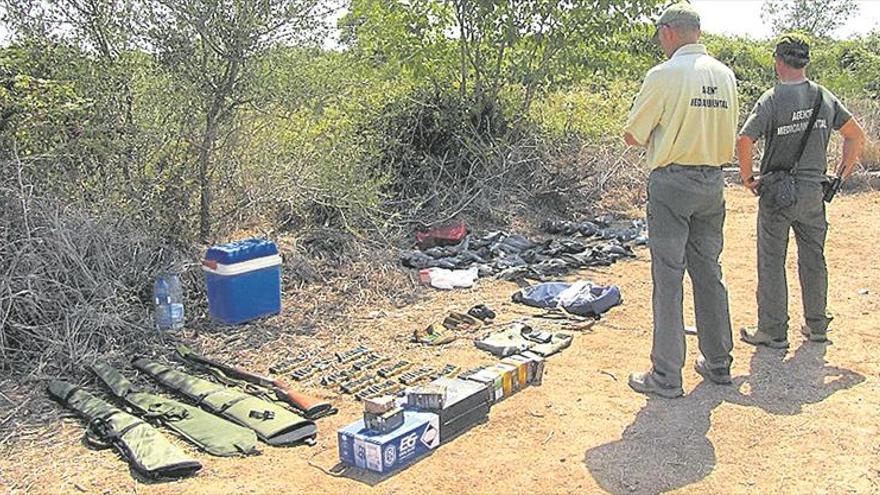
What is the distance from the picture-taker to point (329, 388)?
16.5 feet

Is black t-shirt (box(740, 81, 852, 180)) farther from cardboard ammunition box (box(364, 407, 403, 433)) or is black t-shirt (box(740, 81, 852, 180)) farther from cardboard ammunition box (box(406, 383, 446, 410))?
cardboard ammunition box (box(364, 407, 403, 433))

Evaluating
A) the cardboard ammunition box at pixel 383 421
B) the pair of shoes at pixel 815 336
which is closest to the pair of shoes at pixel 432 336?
the cardboard ammunition box at pixel 383 421

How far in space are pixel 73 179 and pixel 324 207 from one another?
2383 millimetres

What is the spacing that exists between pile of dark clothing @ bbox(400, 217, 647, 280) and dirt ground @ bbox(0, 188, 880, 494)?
6.44ft

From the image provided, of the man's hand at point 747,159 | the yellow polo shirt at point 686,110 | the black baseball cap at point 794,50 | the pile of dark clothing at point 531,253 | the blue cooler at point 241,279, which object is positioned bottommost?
the pile of dark clothing at point 531,253

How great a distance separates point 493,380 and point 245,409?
4.43 feet

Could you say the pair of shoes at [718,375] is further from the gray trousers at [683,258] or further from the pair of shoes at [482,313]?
the pair of shoes at [482,313]

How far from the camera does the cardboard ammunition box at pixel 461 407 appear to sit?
419cm

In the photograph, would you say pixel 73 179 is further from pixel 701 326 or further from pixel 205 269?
pixel 701 326

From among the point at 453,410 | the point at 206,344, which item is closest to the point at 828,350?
the point at 453,410

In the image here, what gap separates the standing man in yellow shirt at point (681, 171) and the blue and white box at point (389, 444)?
1.41 m

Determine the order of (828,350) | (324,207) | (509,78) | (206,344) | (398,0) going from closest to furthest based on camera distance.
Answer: (828,350) < (206,344) < (324,207) < (398,0) < (509,78)

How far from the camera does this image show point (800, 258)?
5.43 m

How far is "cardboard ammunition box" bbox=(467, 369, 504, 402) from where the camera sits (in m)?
4.57
